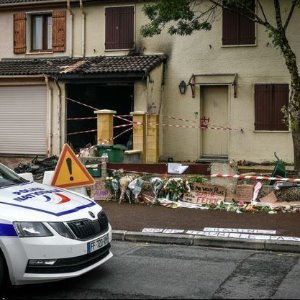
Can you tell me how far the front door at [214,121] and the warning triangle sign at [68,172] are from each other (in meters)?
8.77

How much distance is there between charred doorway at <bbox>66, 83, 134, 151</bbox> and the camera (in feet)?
62.6

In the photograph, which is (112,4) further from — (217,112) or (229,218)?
(229,218)

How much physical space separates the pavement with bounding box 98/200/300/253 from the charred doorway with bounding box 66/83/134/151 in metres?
7.21

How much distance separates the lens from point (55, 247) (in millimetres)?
5797

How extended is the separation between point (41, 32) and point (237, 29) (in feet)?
23.3

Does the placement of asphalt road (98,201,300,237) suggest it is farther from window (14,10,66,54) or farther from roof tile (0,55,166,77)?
window (14,10,66,54)

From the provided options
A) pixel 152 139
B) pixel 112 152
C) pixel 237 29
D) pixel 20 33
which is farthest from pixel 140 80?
pixel 20 33

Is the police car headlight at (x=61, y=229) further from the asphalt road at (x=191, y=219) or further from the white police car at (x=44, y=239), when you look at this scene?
the asphalt road at (x=191, y=219)

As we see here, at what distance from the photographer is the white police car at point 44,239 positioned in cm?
574

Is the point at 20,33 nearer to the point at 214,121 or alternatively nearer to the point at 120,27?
the point at 120,27

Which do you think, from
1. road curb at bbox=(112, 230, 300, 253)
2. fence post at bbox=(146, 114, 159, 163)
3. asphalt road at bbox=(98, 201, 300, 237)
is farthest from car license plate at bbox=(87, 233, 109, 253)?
fence post at bbox=(146, 114, 159, 163)

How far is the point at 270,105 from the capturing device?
1778 centimetres

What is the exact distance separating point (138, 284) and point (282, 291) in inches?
63.3

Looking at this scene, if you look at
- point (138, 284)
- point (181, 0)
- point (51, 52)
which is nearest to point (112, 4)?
point (51, 52)
